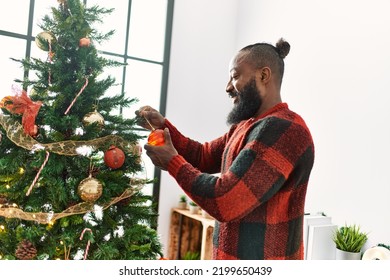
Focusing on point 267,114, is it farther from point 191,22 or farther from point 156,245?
point 191,22

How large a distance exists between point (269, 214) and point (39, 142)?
2.44 feet

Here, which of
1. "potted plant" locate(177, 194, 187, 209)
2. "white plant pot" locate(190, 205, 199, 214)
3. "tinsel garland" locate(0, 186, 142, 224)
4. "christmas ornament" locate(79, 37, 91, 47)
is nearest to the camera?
"tinsel garland" locate(0, 186, 142, 224)

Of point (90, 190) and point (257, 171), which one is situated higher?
point (257, 171)

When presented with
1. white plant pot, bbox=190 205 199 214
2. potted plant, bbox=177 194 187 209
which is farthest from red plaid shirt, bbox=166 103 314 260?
potted plant, bbox=177 194 187 209

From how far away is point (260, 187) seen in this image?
923mm

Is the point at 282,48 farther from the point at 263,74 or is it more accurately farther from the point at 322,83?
the point at 322,83

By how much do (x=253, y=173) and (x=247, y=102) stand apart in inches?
11.1

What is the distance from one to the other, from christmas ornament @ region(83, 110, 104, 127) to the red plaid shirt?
1.20 ft

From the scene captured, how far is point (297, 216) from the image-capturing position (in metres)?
1.04

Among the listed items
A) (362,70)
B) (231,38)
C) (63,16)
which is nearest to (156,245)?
(63,16)

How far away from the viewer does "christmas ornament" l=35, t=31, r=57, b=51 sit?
1.24 m

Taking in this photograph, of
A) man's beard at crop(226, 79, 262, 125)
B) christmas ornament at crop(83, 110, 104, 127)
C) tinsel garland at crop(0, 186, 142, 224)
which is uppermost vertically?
man's beard at crop(226, 79, 262, 125)

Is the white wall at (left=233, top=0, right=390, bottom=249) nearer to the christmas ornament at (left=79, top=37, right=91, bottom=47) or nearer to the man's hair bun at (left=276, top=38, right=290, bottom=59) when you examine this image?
the man's hair bun at (left=276, top=38, right=290, bottom=59)

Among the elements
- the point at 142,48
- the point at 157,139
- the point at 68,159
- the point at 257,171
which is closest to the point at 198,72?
the point at 142,48
